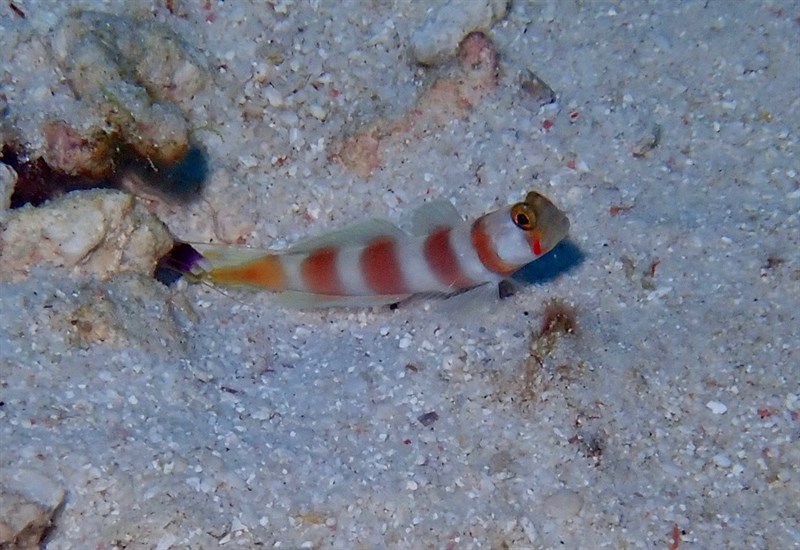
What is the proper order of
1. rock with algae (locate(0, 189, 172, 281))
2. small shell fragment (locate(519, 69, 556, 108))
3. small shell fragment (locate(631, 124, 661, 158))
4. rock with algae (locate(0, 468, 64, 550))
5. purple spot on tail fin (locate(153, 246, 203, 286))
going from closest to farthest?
1. rock with algae (locate(0, 468, 64, 550))
2. rock with algae (locate(0, 189, 172, 281))
3. purple spot on tail fin (locate(153, 246, 203, 286))
4. small shell fragment (locate(631, 124, 661, 158))
5. small shell fragment (locate(519, 69, 556, 108))

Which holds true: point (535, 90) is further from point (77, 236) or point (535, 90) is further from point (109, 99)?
point (77, 236)

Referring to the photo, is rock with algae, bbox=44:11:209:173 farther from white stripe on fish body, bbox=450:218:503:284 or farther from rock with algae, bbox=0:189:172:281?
white stripe on fish body, bbox=450:218:503:284

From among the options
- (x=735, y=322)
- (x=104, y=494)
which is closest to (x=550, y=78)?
(x=735, y=322)

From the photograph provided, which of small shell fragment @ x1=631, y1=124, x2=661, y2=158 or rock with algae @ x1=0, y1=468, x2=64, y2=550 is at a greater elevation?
small shell fragment @ x1=631, y1=124, x2=661, y2=158

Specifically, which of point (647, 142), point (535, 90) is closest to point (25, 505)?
point (535, 90)

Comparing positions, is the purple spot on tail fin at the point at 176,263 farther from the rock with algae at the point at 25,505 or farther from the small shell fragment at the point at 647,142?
the small shell fragment at the point at 647,142

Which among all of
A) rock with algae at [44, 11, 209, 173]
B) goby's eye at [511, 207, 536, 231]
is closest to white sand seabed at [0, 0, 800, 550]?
rock with algae at [44, 11, 209, 173]
